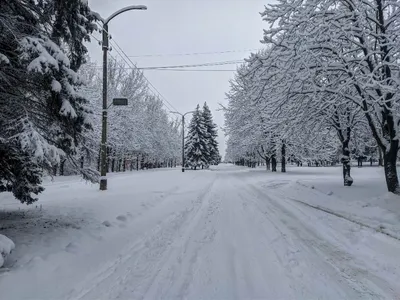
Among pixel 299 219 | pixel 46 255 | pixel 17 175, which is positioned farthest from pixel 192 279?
pixel 299 219

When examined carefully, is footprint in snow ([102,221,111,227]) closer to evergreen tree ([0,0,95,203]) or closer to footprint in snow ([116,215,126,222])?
footprint in snow ([116,215,126,222])

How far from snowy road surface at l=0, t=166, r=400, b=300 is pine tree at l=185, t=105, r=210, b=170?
4524 cm

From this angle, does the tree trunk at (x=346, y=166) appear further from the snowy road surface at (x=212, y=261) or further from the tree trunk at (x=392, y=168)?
the snowy road surface at (x=212, y=261)

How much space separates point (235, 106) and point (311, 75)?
26.5m

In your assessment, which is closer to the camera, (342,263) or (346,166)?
(342,263)

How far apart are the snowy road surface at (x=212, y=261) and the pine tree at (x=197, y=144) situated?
148 ft

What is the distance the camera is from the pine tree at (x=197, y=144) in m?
53.8

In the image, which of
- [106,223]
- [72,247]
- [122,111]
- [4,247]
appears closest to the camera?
[4,247]

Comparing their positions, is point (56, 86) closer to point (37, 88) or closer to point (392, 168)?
point (37, 88)

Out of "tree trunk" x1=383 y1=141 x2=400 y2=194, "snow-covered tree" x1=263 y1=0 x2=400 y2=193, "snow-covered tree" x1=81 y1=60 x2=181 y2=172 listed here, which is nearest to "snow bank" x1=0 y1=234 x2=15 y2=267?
"snow-covered tree" x1=263 y1=0 x2=400 y2=193

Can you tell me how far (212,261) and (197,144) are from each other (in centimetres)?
4909

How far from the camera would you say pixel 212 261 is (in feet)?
16.6

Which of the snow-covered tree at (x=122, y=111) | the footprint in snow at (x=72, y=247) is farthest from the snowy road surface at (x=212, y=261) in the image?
the snow-covered tree at (x=122, y=111)

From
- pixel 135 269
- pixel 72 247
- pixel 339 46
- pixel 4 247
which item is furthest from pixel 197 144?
pixel 4 247
